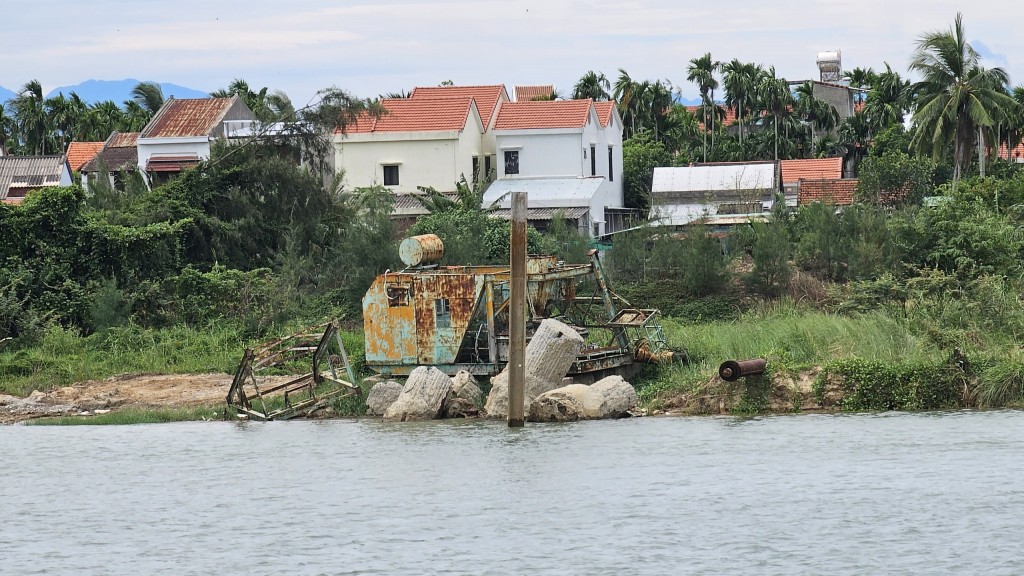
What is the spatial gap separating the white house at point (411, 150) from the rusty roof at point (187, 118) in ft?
18.1

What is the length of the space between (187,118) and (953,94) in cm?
2957

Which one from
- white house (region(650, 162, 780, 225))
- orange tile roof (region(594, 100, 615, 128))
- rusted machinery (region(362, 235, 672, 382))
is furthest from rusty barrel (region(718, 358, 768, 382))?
orange tile roof (region(594, 100, 615, 128))

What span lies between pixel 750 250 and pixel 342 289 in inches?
423

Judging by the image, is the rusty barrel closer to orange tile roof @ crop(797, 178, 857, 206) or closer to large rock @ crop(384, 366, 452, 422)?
large rock @ crop(384, 366, 452, 422)

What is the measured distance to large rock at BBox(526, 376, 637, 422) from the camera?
2472cm

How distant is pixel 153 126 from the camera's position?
56.3m

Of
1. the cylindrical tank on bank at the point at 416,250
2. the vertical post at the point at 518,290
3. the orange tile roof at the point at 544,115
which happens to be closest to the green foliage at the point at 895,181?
the orange tile roof at the point at 544,115

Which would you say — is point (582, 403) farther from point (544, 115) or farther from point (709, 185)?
point (709, 185)

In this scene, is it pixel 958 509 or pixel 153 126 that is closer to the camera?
pixel 958 509

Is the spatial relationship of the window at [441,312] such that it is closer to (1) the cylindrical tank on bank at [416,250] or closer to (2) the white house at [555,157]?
(1) the cylindrical tank on bank at [416,250]

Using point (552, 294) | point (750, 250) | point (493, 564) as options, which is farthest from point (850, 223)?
point (493, 564)

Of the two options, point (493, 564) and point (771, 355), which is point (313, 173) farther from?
point (493, 564)

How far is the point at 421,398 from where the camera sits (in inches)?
999

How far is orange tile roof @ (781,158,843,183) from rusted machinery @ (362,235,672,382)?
1583 inches
